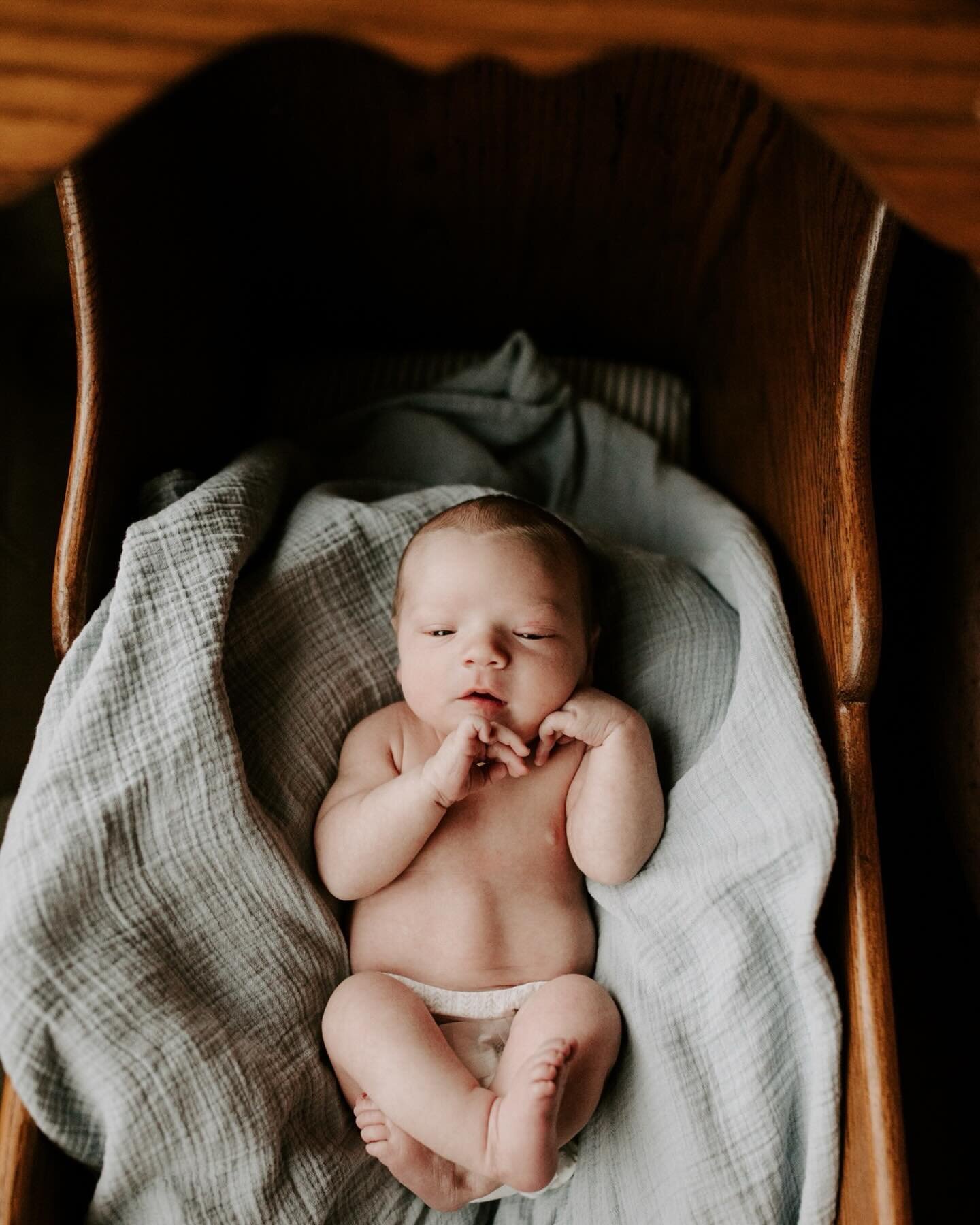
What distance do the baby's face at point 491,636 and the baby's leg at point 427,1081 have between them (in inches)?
9.9

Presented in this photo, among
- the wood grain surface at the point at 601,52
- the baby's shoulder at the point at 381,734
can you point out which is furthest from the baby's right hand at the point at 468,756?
the wood grain surface at the point at 601,52

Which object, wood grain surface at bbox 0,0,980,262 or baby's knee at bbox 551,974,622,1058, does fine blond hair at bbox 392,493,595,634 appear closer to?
baby's knee at bbox 551,974,622,1058

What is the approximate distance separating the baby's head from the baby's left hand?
11 millimetres

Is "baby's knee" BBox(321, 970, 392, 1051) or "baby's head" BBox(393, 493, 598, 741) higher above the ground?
"baby's head" BBox(393, 493, 598, 741)

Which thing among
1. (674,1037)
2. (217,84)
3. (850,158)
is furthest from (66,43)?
(674,1037)

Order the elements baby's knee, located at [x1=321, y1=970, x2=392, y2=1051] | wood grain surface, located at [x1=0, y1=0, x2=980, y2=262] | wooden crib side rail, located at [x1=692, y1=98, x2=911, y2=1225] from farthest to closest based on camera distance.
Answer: baby's knee, located at [x1=321, y1=970, x2=392, y2=1051] < wooden crib side rail, located at [x1=692, y1=98, x2=911, y2=1225] < wood grain surface, located at [x1=0, y1=0, x2=980, y2=262]

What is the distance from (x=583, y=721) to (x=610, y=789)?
0.07 metres

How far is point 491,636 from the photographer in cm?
95

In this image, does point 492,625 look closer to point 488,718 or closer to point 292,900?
point 488,718

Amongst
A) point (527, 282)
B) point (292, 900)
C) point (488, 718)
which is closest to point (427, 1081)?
point (292, 900)

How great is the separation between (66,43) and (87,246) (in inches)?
15.2

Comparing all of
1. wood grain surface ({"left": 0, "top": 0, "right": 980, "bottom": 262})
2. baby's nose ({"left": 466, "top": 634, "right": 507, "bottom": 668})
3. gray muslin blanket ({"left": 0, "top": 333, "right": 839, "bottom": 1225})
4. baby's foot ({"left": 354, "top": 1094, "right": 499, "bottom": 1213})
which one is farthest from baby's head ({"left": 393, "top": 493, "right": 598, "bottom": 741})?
wood grain surface ({"left": 0, "top": 0, "right": 980, "bottom": 262})

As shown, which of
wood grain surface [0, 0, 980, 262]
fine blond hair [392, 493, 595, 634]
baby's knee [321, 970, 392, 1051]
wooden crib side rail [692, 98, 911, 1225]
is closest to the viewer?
wood grain surface [0, 0, 980, 262]

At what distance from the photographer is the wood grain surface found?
1.66ft
